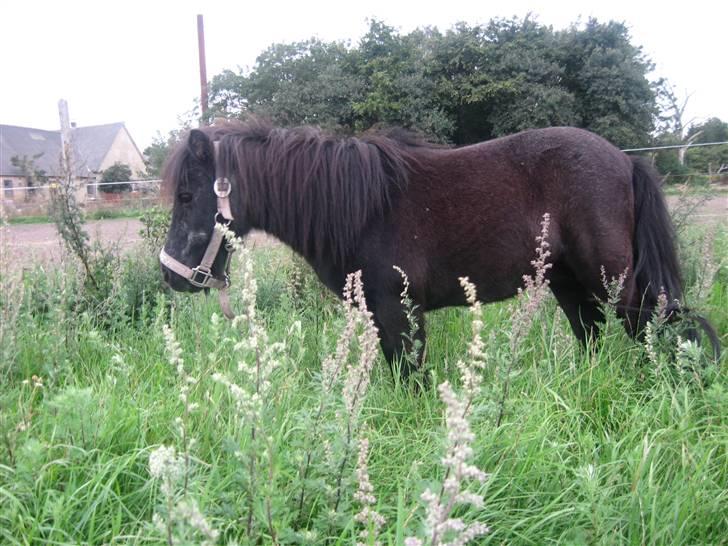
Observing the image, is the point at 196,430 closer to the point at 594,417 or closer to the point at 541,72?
the point at 594,417

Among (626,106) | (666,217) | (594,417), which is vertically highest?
(626,106)

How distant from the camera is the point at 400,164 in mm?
2686

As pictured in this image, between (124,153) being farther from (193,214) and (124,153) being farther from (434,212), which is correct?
(434,212)

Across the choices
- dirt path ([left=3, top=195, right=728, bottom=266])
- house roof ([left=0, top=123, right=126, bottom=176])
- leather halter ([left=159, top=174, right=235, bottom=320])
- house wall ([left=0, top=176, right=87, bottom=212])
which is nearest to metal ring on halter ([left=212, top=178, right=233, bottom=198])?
leather halter ([left=159, top=174, right=235, bottom=320])

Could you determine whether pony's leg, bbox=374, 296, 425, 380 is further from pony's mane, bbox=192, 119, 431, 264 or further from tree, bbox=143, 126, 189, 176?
tree, bbox=143, 126, 189, 176

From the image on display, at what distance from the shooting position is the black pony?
2535 millimetres

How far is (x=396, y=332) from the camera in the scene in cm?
252

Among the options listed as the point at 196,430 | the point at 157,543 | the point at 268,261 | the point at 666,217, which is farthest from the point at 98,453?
the point at 268,261

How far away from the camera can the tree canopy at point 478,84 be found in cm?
2148

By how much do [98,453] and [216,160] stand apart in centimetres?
160

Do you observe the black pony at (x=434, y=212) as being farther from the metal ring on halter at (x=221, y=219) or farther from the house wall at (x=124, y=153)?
the house wall at (x=124, y=153)

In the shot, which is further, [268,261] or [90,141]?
[90,141]

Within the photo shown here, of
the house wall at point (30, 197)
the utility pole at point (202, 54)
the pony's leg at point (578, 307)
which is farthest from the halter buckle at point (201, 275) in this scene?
the utility pole at point (202, 54)

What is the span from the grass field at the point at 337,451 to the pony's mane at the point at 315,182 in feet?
2.56
